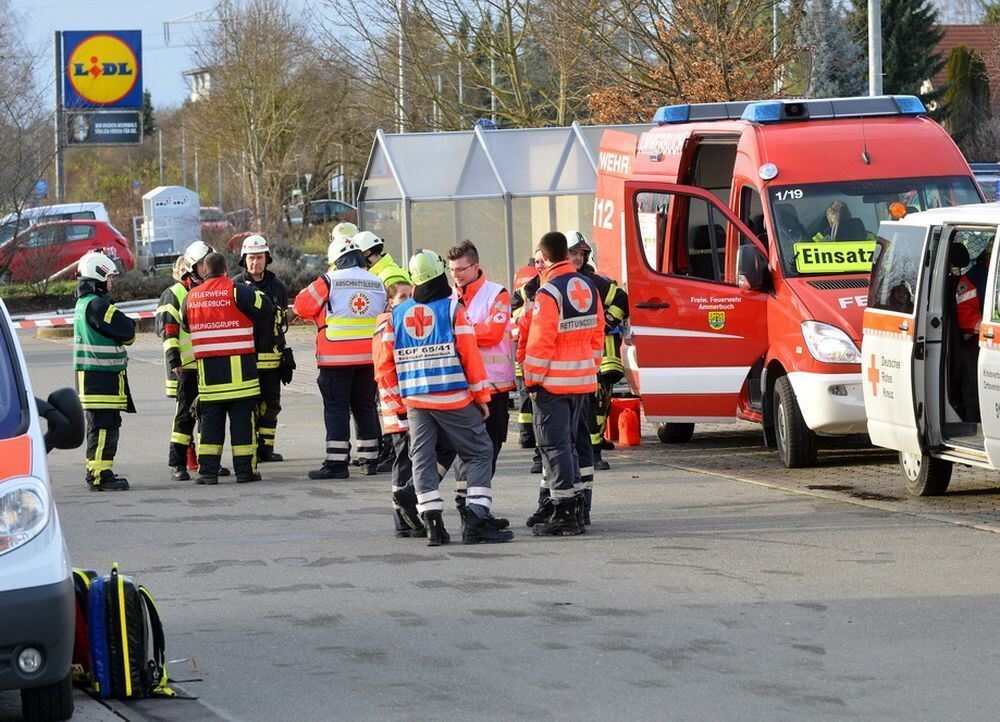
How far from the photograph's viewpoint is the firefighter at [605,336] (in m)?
12.9

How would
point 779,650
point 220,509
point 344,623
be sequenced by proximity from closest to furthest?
point 779,650
point 344,623
point 220,509

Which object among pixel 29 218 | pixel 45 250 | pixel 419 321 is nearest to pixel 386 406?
pixel 419 321

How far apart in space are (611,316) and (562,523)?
317cm

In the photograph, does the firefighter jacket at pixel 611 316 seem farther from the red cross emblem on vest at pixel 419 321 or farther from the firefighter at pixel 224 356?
the red cross emblem on vest at pixel 419 321

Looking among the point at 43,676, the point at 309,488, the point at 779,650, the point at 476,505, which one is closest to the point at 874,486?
the point at 476,505

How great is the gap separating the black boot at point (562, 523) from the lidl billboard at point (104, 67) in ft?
108

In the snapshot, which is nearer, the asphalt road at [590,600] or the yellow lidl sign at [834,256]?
the asphalt road at [590,600]

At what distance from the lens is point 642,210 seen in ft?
48.0

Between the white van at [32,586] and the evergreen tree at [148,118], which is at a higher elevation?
the evergreen tree at [148,118]

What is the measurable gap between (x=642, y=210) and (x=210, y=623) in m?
7.56

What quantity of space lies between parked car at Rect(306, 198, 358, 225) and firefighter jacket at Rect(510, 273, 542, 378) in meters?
37.3

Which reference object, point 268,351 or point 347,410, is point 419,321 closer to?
point 347,410

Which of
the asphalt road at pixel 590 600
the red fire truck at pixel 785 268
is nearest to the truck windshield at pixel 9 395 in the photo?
the asphalt road at pixel 590 600

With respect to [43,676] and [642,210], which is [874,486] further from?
[43,676]
